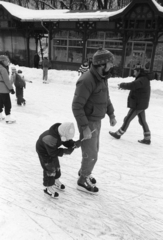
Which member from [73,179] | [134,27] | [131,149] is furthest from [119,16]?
[73,179]

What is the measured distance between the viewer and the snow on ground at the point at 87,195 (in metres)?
2.09

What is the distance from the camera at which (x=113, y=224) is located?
2203 millimetres

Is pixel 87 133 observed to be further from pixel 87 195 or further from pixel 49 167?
pixel 87 195

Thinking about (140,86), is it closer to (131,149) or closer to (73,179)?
(131,149)

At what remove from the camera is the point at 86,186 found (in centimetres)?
270

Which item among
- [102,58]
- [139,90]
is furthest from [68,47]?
[102,58]

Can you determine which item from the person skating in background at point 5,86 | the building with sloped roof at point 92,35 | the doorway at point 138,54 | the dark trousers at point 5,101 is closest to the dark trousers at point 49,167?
the person skating in background at point 5,86

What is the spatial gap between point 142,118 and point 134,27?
33.1ft

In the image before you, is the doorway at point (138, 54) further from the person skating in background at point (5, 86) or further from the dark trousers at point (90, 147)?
the dark trousers at point (90, 147)

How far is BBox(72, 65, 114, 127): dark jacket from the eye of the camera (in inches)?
86.0

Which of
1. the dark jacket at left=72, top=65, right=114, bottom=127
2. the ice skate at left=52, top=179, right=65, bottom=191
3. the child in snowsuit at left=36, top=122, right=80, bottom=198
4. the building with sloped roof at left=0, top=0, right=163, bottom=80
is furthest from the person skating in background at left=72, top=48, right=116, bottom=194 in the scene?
the building with sloped roof at left=0, top=0, right=163, bottom=80

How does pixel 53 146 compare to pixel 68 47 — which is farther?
pixel 68 47

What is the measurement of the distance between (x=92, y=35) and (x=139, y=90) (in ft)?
39.5

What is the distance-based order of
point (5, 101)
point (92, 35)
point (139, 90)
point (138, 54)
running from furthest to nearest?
1. point (92, 35)
2. point (138, 54)
3. point (5, 101)
4. point (139, 90)
